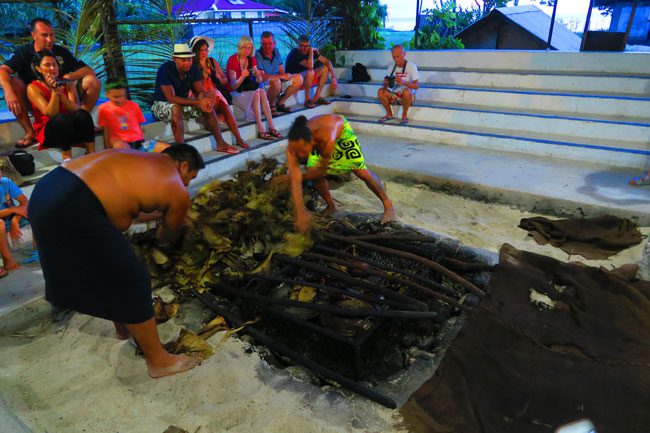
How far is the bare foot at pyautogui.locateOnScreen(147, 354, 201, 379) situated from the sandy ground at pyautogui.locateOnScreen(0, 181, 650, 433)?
5 cm

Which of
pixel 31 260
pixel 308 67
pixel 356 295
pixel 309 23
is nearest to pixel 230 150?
pixel 308 67

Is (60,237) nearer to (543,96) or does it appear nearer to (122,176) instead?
(122,176)

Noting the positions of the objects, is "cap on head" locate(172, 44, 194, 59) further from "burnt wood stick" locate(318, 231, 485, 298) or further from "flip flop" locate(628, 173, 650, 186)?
"flip flop" locate(628, 173, 650, 186)

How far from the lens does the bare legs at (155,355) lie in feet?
9.30

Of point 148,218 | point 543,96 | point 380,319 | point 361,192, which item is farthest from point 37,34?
point 543,96

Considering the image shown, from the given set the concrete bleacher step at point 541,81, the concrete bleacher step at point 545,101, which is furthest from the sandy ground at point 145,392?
the concrete bleacher step at point 541,81

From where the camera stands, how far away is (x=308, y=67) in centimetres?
889

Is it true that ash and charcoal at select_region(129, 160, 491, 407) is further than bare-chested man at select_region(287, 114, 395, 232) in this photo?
No

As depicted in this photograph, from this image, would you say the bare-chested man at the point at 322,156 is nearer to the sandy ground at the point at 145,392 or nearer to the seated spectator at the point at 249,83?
the sandy ground at the point at 145,392

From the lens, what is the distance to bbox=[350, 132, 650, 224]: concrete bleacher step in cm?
527

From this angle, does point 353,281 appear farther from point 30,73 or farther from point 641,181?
point 30,73

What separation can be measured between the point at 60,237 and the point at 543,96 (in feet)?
27.0

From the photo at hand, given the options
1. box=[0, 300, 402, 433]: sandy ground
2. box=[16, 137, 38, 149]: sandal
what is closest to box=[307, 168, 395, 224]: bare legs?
box=[0, 300, 402, 433]: sandy ground

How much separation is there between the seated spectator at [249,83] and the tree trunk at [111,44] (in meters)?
1.80
